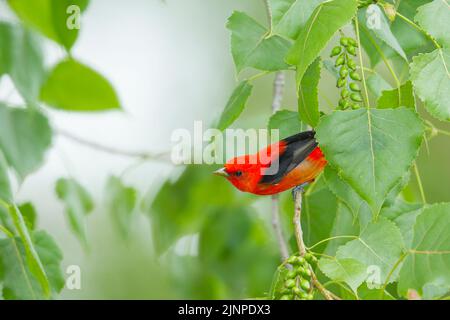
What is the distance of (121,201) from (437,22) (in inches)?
40.0

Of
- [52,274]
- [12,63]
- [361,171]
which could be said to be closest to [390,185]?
[361,171]

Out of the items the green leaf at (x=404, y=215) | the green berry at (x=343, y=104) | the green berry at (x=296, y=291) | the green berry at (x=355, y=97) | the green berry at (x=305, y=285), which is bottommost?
the green berry at (x=296, y=291)

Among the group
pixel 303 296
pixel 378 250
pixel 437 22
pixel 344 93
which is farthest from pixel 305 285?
pixel 437 22

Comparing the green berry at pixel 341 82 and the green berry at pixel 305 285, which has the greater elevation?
the green berry at pixel 341 82

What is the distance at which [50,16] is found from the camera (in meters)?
1.47

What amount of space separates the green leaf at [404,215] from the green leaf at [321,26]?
0.35 metres

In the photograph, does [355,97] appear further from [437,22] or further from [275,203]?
[275,203]

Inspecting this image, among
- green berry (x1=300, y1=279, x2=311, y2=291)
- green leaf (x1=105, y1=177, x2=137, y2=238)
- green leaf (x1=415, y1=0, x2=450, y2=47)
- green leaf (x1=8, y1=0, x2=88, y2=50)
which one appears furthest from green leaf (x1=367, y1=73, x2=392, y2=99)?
green leaf (x1=105, y1=177, x2=137, y2=238)

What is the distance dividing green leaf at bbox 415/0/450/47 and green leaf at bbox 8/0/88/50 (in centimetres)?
59

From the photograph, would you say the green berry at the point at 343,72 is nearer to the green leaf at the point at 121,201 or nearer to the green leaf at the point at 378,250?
the green leaf at the point at 378,250

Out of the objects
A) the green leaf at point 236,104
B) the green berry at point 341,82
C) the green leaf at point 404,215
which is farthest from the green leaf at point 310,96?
the green leaf at point 404,215

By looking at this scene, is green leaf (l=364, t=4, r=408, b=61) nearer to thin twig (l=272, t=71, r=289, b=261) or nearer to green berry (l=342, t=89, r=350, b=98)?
green berry (l=342, t=89, r=350, b=98)

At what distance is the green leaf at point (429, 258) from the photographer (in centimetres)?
107

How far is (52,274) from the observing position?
50.4 inches
